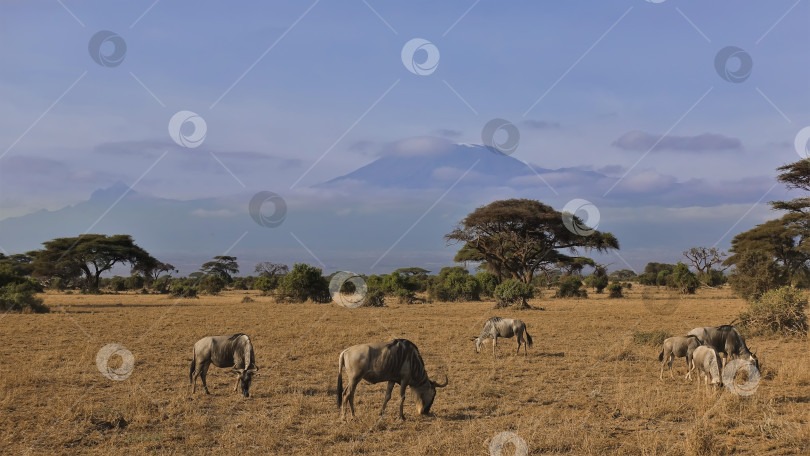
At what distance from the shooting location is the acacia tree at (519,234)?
45.8 m

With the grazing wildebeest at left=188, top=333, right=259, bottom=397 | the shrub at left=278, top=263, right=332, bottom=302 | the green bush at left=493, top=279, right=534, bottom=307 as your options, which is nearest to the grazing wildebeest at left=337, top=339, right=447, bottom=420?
the grazing wildebeest at left=188, top=333, right=259, bottom=397

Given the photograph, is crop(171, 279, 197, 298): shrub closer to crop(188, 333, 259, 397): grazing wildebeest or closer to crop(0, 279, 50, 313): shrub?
crop(0, 279, 50, 313): shrub

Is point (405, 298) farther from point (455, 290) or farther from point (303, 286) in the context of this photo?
point (303, 286)

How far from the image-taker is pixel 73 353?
54.7 ft

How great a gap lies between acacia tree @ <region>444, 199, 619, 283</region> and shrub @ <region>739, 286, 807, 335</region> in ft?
79.5

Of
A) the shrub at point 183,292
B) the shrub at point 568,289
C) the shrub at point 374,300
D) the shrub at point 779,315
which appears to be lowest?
the shrub at point 779,315

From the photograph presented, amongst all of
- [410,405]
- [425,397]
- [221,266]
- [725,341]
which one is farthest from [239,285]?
[425,397]

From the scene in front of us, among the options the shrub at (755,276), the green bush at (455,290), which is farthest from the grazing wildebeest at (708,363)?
the green bush at (455,290)

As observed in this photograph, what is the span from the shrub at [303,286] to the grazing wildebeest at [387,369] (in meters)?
35.0

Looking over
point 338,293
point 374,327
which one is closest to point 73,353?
point 374,327

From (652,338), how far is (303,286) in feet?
99.2

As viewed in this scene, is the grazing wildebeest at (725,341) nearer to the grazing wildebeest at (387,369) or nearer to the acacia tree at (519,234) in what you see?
the grazing wildebeest at (387,369)

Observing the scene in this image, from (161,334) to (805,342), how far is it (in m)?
22.8

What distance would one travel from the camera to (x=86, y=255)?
5966 cm
